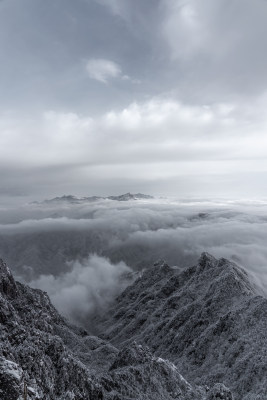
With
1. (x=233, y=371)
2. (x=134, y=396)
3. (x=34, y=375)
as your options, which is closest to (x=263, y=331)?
(x=233, y=371)

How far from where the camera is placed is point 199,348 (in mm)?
165125

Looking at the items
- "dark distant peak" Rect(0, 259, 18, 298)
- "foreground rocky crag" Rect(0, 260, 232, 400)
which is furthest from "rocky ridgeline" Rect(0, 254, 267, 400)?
"dark distant peak" Rect(0, 259, 18, 298)

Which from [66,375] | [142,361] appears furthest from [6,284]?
[66,375]

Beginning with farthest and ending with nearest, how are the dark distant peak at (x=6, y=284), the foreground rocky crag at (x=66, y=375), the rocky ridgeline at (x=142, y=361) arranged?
1. the dark distant peak at (x=6, y=284)
2. the rocky ridgeline at (x=142, y=361)
3. the foreground rocky crag at (x=66, y=375)

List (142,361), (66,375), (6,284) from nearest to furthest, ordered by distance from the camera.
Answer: (66,375)
(142,361)
(6,284)

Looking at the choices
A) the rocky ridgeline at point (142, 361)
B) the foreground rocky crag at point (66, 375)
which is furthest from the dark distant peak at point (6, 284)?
the foreground rocky crag at point (66, 375)

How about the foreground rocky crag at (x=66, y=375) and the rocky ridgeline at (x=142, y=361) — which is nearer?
the foreground rocky crag at (x=66, y=375)

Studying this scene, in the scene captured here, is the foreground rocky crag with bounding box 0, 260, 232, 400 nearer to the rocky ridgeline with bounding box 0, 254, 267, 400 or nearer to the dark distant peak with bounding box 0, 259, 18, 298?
the rocky ridgeline with bounding box 0, 254, 267, 400

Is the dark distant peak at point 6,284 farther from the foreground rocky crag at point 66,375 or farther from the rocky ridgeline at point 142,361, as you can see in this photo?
the foreground rocky crag at point 66,375

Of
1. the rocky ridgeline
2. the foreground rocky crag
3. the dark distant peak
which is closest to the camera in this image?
the foreground rocky crag

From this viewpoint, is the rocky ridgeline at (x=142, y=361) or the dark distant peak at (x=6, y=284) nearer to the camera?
the rocky ridgeline at (x=142, y=361)

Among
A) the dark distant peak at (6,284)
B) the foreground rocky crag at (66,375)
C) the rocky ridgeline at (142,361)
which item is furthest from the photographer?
the dark distant peak at (6,284)

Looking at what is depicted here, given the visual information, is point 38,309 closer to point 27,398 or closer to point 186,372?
point 186,372

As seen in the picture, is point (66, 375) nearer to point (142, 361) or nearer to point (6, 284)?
point (142, 361)
